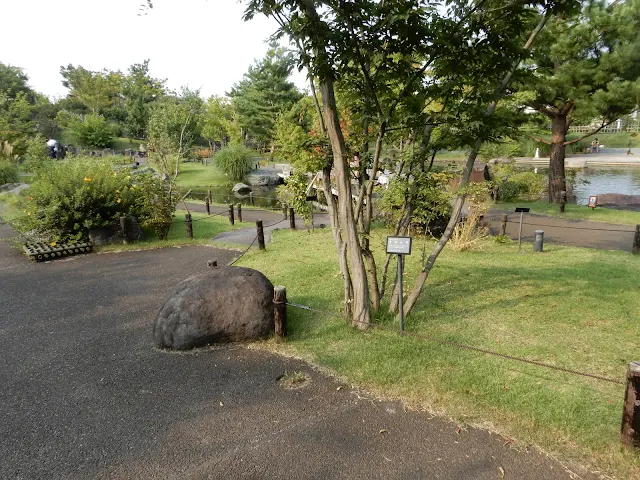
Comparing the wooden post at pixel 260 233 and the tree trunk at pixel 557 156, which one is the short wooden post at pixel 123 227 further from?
the tree trunk at pixel 557 156

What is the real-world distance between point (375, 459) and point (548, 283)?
462 centimetres

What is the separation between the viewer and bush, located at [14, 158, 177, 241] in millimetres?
9062

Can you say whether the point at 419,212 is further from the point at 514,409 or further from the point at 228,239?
the point at 228,239

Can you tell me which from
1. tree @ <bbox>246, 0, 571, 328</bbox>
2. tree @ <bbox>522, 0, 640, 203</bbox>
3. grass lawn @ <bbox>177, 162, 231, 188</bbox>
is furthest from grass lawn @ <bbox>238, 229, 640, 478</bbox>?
grass lawn @ <bbox>177, 162, 231, 188</bbox>

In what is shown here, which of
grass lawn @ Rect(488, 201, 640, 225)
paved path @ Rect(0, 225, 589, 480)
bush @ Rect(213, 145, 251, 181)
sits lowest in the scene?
paved path @ Rect(0, 225, 589, 480)

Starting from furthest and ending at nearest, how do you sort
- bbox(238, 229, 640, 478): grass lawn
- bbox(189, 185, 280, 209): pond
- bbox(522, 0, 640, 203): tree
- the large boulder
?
bbox(189, 185, 280, 209): pond < bbox(522, 0, 640, 203): tree < the large boulder < bbox(238, 229, 640, 478): grass lawn

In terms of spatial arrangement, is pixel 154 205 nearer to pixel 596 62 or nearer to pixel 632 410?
pixel 632 410

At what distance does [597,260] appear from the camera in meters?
7.74

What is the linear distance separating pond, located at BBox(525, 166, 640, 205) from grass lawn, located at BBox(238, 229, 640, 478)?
46.2 feet

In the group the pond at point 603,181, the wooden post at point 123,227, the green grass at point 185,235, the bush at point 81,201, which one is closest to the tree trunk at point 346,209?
the green grass at point 185,235

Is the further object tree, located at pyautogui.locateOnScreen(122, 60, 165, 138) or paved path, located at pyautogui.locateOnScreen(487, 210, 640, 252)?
tree, located at pyautogui.locateOnScreen(122, 60, 165, 138)

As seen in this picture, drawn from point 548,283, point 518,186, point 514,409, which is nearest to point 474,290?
point 548,283

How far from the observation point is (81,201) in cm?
921

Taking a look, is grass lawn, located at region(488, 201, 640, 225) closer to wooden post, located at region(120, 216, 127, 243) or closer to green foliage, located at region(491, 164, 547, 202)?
green foliage, located at region(491, 164, 547, 202)
